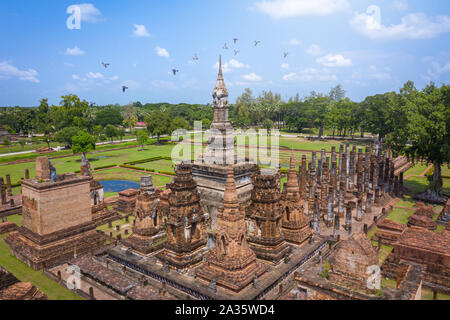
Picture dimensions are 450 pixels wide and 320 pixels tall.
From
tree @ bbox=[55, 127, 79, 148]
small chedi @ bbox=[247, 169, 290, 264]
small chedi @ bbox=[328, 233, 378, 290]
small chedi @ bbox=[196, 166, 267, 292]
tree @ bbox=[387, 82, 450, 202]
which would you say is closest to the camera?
small chedi @ bbox=[328, 233, 378, 290]

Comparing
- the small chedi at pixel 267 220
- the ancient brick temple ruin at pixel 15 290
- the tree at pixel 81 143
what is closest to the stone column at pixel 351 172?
the small chedi at pixel 267 220

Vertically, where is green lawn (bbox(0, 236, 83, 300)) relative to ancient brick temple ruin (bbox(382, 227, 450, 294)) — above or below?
below

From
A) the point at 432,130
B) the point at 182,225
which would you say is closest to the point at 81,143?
the point at 182,225

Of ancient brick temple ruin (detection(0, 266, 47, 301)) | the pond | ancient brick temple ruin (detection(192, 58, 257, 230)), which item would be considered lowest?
ancient brick temple ruin (detection(0, 266, 47, 301))

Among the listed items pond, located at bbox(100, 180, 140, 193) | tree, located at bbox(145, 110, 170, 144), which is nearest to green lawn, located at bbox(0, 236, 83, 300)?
pond, located at bbox(100, 180, 140, 193)

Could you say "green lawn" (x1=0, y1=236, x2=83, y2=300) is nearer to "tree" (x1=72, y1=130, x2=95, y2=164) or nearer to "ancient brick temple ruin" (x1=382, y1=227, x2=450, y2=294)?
"ancient brick temple ruin" (x1=382, y1=227, x2=450, y2=294)

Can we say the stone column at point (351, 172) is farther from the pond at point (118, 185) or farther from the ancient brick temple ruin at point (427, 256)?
the pond at point (118, 185)

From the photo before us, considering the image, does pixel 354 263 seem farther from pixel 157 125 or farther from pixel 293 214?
pixel 157 125
